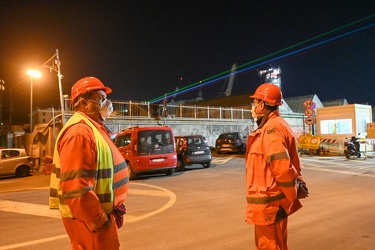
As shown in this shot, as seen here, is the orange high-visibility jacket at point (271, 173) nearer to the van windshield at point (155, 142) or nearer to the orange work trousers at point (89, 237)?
the orange work trousers at point (89, 237)

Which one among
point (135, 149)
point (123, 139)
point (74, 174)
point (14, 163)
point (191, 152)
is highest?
point (123, 139)

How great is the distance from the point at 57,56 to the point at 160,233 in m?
13.2

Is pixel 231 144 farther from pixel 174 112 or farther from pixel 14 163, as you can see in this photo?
pixel 14 163

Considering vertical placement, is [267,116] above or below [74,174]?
above

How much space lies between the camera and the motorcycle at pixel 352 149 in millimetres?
17797

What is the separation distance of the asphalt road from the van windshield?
2211 mm

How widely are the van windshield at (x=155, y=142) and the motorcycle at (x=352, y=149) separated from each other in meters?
10.9

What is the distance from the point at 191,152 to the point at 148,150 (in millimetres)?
2912

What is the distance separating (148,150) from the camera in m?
12.2

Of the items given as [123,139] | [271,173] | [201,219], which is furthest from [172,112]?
[271,173]

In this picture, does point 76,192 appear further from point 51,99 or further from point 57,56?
point 51,99

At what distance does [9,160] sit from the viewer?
606 inches

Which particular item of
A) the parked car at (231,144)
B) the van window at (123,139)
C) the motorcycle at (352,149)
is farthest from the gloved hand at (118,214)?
the parked car at (231,144)

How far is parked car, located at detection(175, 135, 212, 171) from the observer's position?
14.5m
